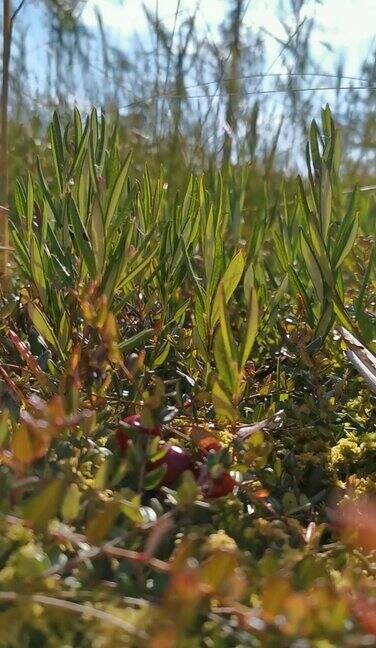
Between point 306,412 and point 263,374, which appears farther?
point 263,374

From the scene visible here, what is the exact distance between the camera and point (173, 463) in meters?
0.68

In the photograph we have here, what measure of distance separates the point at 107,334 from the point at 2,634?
1.04 feet

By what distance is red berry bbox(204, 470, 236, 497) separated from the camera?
2.09ft

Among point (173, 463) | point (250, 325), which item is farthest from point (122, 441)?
point (250, 325)

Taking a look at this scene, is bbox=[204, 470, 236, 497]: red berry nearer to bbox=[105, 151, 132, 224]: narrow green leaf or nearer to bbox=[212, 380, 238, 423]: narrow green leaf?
bbox=[212, 380, 238, 423]: narrow green leaf

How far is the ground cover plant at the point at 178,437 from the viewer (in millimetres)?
440

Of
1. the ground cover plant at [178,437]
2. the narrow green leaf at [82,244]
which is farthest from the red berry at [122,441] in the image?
the narrow green leaf at [82,244]

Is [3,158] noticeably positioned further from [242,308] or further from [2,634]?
[2,634]

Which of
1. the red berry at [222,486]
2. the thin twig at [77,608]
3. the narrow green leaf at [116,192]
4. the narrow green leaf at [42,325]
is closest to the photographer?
the thin twig at [77,608]

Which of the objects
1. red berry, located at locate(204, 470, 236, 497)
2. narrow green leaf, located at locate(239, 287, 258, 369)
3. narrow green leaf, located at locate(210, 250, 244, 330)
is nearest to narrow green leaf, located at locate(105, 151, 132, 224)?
narrow green leaf, located at locate(210, 250, 244, 330)

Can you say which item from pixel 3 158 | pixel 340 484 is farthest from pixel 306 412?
pixel 3 158

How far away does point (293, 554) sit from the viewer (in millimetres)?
510

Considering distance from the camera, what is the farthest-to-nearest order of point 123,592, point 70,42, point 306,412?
point 70,42
point 306,412
point 123,592

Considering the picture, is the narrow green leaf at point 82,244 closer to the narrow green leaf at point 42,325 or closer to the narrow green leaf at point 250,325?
the narrow green leaf at point 42,325
